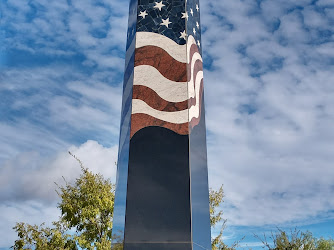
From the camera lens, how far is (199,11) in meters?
11.7

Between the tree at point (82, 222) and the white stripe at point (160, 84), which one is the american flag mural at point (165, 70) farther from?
the tree at point (82, 222)

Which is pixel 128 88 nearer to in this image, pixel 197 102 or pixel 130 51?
pixel 130 51

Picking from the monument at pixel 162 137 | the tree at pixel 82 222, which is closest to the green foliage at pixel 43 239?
the tree at pixel 82 222

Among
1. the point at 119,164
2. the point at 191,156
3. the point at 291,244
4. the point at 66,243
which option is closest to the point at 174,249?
the point at 191,156

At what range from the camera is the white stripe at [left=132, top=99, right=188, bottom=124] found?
8.95 m

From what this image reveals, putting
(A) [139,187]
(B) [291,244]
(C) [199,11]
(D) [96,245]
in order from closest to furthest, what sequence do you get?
(A) [139,187], (C) [199,11], (D) [96,245], (B) [291,244]

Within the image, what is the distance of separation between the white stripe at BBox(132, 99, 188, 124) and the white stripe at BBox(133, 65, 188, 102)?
357mm

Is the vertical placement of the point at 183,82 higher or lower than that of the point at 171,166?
higher

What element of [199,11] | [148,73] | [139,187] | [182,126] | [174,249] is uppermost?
[199,11]

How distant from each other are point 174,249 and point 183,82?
389cm

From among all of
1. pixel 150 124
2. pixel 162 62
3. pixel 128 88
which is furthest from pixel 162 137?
pixel 162 62

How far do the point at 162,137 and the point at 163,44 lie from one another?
2.48 meters

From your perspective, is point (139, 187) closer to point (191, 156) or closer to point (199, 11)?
point (191, 156)

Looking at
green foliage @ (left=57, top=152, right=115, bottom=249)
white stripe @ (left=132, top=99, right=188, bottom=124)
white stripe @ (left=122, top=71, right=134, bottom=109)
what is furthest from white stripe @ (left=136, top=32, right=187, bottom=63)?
green foliage @ (left=57, top=152, right=115, bottom=249)
